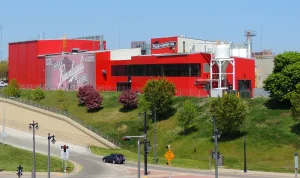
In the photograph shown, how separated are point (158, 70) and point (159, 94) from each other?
15289mm

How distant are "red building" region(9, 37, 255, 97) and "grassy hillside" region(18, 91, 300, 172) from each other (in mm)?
5917

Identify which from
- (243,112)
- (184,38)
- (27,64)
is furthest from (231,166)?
(27,64)

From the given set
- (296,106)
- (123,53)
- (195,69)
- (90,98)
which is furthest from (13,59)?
(296,106)

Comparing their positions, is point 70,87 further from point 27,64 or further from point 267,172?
point 267,172

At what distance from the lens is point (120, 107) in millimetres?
99500

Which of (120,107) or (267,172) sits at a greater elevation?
(120,107)

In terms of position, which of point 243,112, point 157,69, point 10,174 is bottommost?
point 10,174

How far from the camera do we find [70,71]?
121250 millimetres

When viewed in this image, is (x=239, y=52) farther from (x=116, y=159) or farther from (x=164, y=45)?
(x=116, y=159)

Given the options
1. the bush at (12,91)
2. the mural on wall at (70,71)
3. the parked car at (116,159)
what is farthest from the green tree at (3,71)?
the parked car at (116,159)

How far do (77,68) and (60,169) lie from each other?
5870cm

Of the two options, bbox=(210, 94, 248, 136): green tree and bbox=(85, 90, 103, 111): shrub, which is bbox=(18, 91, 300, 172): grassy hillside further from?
bbox=(85, 90, 103, 111): shrub

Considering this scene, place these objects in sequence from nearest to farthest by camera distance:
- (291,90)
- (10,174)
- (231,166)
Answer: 1. (10,174)
2. (231,166)
3. (291,90)

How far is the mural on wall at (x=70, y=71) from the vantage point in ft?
382
